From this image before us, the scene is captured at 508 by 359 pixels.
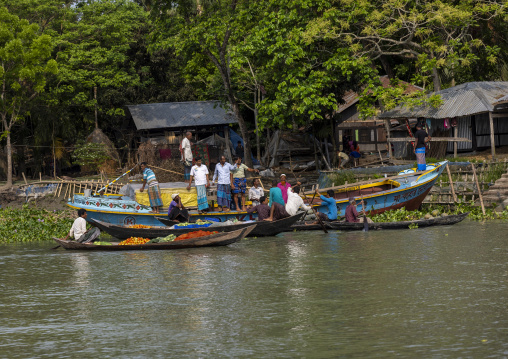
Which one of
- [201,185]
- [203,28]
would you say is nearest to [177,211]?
[201,185]

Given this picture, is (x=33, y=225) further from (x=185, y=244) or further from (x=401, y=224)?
(x=401, y=224)

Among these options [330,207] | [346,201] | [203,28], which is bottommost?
[330,207]

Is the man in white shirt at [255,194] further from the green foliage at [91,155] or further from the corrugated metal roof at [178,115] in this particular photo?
the corrugated metal roof at [178,115]

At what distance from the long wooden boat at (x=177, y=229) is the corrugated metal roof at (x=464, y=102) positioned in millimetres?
10285

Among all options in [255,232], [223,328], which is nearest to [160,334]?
[223,328]

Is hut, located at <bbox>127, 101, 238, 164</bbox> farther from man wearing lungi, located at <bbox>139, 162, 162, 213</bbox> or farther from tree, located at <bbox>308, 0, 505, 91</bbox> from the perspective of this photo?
man wearing lungi, located at <bbox>139, 162, 162, 213</bbox>

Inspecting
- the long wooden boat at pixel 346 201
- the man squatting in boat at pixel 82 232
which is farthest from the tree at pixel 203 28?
the man squatting in boat at pixel 82 232

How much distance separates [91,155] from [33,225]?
1216cm

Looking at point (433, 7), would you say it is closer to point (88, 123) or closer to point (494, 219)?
point (494, 219)

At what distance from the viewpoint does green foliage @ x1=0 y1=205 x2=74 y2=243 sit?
21188 millimetres

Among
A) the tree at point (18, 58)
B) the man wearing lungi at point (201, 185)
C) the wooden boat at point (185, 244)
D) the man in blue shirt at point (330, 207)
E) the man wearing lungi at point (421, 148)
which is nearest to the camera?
the wooden boat at point (185, 244)

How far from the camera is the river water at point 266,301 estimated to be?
8.29 meters

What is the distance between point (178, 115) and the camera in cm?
3731

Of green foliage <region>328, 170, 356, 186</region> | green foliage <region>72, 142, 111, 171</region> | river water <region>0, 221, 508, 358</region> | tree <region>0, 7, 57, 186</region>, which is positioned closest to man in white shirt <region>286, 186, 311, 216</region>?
river water <region>0, 221, 508, 358</region>
